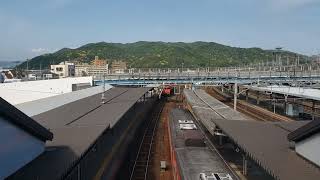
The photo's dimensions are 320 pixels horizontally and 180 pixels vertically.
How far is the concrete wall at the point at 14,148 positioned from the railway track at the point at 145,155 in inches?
546

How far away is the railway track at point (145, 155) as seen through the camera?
1291 inches

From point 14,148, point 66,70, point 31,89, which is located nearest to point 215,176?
point 14,148

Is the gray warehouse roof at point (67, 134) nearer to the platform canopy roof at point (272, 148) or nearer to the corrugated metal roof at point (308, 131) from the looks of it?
the platform canopy roof at point (272, 148)

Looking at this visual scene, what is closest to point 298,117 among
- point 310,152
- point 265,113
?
point 265,113

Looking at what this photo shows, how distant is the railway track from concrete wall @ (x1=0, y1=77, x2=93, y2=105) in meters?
20.4

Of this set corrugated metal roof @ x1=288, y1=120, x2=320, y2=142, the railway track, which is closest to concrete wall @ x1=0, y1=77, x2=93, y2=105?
the railway track

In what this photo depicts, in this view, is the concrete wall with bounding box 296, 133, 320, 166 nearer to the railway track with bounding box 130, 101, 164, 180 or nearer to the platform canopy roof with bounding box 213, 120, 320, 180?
the platform canopy roof with bounding box 213, 120, 320, 180

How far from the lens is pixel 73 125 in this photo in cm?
2972

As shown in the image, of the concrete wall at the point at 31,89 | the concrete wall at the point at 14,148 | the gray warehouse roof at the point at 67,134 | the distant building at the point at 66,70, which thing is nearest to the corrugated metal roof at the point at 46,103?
the gray warehouse roof at the point at 67,134

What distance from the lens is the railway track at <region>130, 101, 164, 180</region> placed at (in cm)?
3279

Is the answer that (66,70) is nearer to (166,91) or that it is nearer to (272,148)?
(166,91)

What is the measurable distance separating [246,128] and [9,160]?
18.0 m

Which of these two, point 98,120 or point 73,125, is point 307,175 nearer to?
point 73,125

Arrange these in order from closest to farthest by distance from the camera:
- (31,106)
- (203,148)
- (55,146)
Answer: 1. (55,146)
2. (203,148)
3. (31,106)
